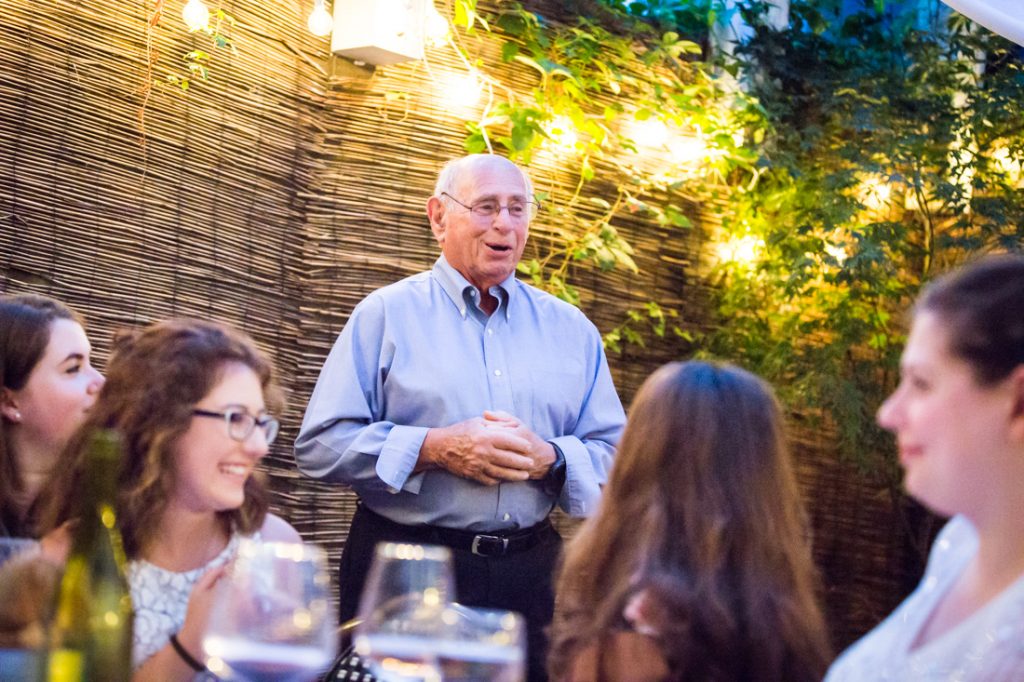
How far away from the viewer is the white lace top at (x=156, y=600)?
6.24 ft

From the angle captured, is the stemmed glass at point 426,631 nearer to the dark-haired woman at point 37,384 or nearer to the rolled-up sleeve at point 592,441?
the dark-haired woman at point 37,384

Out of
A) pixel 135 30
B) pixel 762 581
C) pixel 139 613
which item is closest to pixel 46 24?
pixel 135 30

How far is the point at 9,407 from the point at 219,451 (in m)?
0.70

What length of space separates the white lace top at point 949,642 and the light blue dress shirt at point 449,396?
133cm

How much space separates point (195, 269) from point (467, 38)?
1.29 meters

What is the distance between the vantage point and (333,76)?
391cm

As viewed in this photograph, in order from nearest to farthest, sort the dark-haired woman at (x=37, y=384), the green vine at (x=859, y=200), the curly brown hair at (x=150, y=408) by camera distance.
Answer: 1. the curly brown hair at (x=150, y=408)
2. the dark-haired woman at (x=37, y=384)
3. the green vine at (x=859, y=200)

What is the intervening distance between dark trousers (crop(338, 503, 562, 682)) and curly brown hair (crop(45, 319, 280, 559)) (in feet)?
2.62

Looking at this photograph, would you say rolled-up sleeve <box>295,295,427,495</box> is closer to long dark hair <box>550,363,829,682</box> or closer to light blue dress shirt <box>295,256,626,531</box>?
light blue dress shirt <box>295,256,626,531</box>

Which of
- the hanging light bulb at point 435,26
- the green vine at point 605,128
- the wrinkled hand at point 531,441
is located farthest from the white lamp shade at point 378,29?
A: the wrinkled hand at point 531,441

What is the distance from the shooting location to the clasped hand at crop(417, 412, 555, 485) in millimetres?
2750

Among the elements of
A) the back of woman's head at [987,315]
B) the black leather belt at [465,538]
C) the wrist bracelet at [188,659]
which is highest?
the back of woman's head at [987,315]

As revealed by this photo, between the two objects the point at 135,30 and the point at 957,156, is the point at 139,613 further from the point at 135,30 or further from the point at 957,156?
the point at 957,156

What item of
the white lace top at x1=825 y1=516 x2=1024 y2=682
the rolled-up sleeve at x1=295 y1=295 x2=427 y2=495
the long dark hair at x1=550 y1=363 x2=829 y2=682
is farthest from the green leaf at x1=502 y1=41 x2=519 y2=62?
the white lace top at x1=825 y1=516 x2=1024 y2=682
